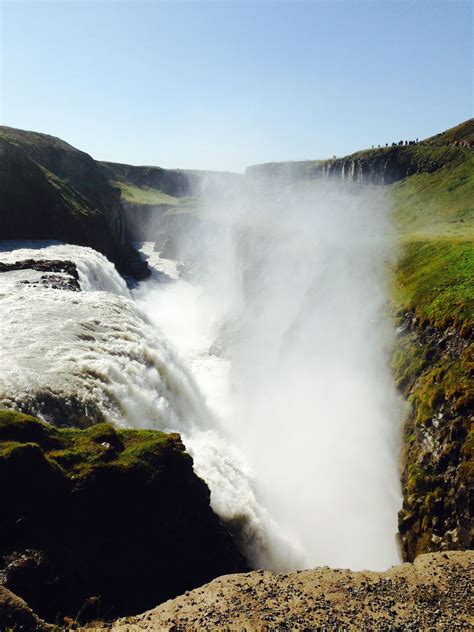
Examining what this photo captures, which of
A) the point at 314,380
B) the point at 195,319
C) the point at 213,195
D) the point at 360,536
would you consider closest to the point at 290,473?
the point at 360,536

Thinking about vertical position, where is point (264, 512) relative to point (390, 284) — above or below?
below

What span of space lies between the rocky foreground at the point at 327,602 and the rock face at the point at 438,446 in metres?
3.63

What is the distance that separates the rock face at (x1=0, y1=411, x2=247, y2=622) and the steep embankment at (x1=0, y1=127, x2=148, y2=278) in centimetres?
5727

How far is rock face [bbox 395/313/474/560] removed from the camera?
1709 cm

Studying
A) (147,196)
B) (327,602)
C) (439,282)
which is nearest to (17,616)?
(327,602)

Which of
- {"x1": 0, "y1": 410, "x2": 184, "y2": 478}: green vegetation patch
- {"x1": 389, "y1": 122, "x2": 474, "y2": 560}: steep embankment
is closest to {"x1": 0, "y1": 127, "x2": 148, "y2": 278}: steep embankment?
{"x1": 389, "y1": 122, "x2": 474, "y2": 560}: steep embankment

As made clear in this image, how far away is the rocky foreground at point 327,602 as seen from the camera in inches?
437

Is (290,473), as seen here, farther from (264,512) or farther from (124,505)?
(124,505)

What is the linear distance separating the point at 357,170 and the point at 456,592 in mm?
100665

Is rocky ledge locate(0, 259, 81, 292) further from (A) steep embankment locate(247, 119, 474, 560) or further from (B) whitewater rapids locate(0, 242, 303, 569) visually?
(A) steep embankment locate(247, 119, 474, 560)

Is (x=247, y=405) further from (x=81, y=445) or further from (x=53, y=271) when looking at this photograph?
(x=81, y=445)

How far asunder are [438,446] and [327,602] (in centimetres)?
1077

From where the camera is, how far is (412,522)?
19516 millimetres

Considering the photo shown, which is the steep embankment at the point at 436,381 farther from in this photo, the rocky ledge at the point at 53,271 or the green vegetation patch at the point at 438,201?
the rocky ledge at the point at 53,271
